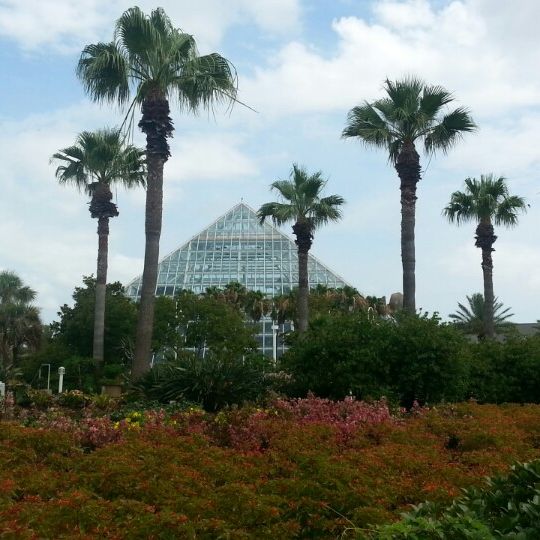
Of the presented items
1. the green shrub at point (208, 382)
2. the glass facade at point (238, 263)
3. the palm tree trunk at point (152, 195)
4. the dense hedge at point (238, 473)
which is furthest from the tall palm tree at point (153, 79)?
the glass facade at point (238, 263)

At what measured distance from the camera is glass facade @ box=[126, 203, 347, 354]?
72.5m

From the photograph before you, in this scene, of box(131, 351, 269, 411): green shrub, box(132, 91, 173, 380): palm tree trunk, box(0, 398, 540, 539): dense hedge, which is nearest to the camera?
box(0, 398, 540, 539): dense hedge

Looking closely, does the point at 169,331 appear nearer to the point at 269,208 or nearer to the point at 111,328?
the point at 111,328

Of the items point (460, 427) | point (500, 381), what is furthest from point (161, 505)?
Answer: point (500, 381)

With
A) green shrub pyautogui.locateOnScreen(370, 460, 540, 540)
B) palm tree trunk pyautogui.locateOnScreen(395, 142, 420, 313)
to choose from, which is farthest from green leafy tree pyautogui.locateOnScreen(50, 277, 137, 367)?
green shrub pyautogui.locateOnScreen(370, 460, 540, 540)

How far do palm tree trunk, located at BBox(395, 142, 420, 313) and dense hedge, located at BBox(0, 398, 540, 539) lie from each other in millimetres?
11141

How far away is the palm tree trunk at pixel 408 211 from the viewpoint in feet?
67.1

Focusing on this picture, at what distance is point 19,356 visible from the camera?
4941cm

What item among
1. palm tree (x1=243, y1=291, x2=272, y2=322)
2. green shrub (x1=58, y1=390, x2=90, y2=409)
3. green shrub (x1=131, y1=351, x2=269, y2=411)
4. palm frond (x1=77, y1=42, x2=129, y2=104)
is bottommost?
green shrub (x1=58, y1=390, x2=90, y2=409)

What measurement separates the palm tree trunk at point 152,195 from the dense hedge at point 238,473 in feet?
30.3

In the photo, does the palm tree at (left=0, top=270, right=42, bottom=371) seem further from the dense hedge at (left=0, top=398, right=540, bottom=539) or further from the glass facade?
the dense hedge at (left=0, top=398, right=540, bottom=539)

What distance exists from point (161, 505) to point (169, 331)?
35.1m

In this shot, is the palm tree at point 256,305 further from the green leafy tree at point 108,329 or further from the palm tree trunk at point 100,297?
the palm tree trunk at point 100,297

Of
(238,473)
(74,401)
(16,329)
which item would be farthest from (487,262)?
(16,329)
